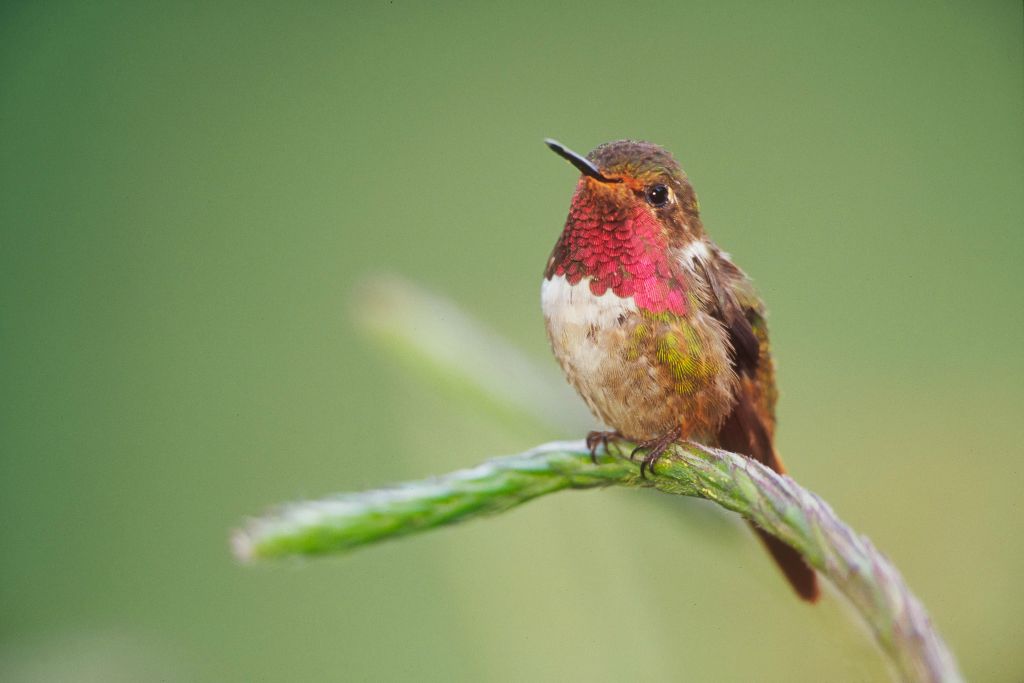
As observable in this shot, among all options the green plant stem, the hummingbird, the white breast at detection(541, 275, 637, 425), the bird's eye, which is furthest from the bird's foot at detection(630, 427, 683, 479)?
the bird's eye

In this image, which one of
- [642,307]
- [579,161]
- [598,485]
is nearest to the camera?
[598,485]

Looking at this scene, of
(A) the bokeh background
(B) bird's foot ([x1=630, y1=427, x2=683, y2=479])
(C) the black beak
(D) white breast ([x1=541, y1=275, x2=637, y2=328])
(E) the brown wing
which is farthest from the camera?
(A) the bokeh background

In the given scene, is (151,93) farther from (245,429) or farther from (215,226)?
(245,429)

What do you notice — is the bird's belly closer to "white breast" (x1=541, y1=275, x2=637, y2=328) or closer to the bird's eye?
"white breast" (x1=541, y1=275, x2=637, y2=328)

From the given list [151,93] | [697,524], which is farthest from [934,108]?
[151,93]

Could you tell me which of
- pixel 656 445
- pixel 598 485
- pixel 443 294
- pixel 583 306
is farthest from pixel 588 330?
pixel 443 294

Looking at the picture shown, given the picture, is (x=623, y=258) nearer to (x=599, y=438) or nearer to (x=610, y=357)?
(x=610, y=357)
